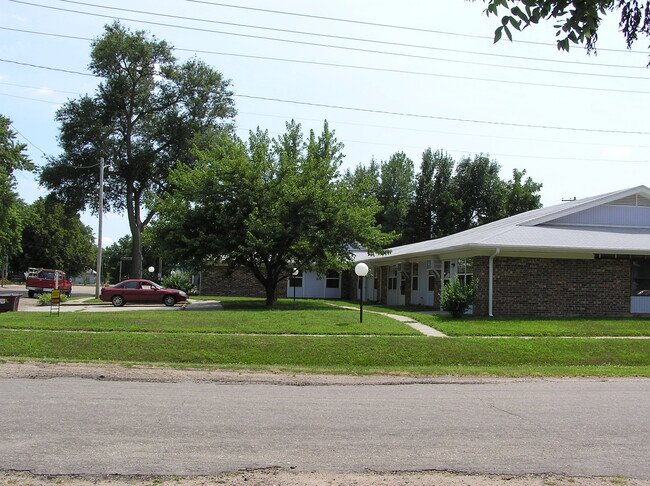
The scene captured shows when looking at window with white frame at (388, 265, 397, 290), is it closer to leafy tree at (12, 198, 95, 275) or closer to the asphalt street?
the asphalt street

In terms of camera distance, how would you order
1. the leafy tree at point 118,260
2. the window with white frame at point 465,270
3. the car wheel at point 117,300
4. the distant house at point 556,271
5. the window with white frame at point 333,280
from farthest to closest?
the leafy tree at point 118,260 < the window with white frame at point 333,280 < the car wheel at point 117,300 < the window with white frame at point 465,270 < the distant house at point 556,271

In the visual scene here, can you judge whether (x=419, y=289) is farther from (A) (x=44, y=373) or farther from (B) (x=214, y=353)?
(A) (x=44, y=373)

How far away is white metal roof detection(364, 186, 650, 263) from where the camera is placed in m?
21.2

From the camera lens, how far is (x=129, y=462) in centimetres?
540

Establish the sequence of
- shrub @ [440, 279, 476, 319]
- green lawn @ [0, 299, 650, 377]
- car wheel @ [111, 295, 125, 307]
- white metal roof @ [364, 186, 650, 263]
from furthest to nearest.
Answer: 1. car wheel @ [111, 295, 125, 307]
2. white metal roof @ [364, 186, 650, 263]
3. shrub @ [440, 279, 476, 319]
4. green lawn @ [0, 299, 650, 377]

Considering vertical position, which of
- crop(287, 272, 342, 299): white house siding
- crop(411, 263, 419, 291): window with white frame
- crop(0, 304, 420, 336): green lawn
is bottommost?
crop(0, 304, 420, 336): green lawn

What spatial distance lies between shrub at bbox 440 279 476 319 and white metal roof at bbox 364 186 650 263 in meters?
1.55

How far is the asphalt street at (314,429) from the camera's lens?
5.52 meters

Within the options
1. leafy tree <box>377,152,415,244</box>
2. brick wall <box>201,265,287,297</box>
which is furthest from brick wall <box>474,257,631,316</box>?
leafy tree <box>377,152,415,244</box>

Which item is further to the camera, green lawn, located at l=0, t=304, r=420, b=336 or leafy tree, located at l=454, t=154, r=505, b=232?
leafy tree, located at l=454, t=154, r=505, b=232

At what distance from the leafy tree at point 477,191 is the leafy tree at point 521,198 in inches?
70.5

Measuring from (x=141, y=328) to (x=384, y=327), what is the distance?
7.26 metres

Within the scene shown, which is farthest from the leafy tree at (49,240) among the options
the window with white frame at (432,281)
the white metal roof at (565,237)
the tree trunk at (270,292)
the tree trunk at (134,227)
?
the white metal roof at (565,237)

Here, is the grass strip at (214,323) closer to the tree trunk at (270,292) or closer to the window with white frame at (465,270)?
the window with white frame at (465,270)
